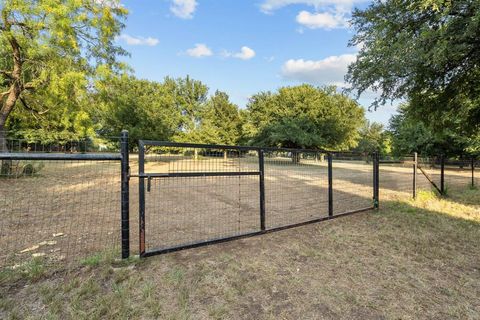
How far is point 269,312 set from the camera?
89.7 inches

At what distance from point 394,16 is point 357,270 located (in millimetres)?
6017

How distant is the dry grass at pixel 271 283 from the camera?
2271 mm

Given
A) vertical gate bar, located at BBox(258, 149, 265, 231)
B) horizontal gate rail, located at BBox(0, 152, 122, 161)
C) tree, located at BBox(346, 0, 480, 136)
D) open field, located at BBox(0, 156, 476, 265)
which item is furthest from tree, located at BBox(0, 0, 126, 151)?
tree, located at BBox(346, 0, 480, 136)

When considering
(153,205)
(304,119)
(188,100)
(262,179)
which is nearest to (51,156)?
(262,179)

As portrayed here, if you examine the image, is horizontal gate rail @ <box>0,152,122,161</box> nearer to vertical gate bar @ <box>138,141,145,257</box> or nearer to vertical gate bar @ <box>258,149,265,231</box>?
vertical gate bar @ <box>138,141,145,257</box>

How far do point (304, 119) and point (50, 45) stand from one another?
62.3 ft

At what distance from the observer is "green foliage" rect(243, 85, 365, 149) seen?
23206 millimetres

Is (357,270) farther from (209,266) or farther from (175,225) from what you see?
(175,225)

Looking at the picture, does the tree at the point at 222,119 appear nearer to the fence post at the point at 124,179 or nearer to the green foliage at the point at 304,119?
the green foliage at the point at 304,119

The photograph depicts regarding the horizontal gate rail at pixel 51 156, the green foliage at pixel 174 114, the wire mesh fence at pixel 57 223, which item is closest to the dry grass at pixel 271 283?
the wire mesh fence at pixel 57 223

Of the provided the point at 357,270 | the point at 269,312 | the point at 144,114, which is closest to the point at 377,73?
the point at 357,270

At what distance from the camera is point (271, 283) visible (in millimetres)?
2766

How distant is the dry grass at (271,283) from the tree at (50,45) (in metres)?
9.00

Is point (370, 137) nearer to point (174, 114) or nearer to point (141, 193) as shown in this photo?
point (174, 114)
